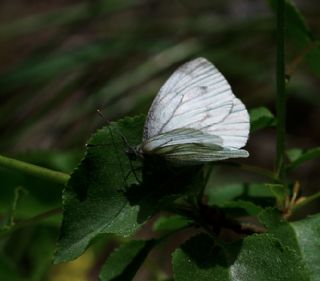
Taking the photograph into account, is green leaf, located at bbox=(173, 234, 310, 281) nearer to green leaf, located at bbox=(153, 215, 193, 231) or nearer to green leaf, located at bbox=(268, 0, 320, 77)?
green leaf, located at bbox=(153, 215, 193, 231)

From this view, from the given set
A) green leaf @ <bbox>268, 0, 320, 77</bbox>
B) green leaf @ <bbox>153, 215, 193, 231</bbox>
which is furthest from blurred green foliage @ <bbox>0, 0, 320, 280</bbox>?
green leaf @ <bbox>153, 215, 193, 231</bbox>

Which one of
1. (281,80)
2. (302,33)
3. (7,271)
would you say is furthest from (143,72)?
(281,80)

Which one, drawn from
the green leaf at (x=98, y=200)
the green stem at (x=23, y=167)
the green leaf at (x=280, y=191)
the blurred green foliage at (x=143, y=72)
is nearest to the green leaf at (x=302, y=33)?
the green leaf at (x=280, y=191)

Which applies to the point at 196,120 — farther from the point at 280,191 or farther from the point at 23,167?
the point at 23,167

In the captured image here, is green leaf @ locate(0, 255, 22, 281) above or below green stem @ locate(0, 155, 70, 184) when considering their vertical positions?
below

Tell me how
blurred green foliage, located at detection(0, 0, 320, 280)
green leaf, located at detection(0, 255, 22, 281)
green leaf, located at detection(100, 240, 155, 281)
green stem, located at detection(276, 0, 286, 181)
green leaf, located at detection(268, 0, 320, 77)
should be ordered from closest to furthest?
green stem, located at detection(276, 0, 286, 181)
green leaf, located at detection(100, 240, 155, 281)
green leaf, located at detection(268, 0, 320, 77)
green leaf, located at detection(0, 255, 22, 281)
blurred green foliage, located at detection(0, 0, 320, 280)

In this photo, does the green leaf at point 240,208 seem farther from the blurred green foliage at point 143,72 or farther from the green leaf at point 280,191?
the blurred green foliage at point 143,72
